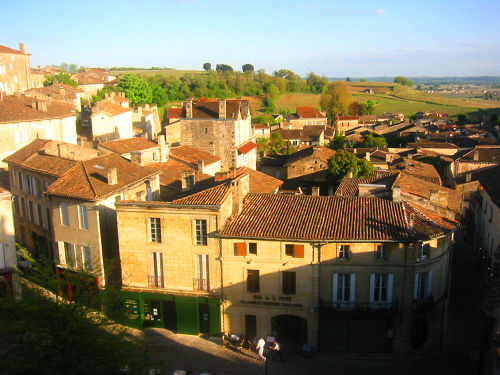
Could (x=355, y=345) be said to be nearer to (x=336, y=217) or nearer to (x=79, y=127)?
(x=336, y=217)

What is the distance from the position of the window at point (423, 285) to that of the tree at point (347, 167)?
78.8 feet

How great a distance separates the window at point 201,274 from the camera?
23.8 metres

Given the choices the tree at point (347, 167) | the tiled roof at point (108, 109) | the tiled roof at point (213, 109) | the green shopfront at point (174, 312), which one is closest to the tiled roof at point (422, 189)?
the tree at point (347, 167)

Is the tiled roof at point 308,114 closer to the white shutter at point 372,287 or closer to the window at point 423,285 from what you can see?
the window at point 423,285

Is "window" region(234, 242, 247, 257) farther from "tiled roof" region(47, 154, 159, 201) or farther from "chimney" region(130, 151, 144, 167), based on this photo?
"chimney" region(130, 151, 144, 167)

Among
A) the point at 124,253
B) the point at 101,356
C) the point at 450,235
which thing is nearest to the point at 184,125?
the point at 124,253

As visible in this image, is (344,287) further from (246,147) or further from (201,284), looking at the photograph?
(246,147)

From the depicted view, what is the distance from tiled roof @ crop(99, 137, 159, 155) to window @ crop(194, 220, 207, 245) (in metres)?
16.1

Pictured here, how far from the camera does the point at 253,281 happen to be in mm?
23359

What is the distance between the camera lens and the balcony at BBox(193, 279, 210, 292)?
78.3 ft

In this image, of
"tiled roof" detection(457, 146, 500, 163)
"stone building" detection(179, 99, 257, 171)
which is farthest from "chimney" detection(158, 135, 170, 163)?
"tiled roof" detection(457, 146, 500, 163)

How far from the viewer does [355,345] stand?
2272 cm

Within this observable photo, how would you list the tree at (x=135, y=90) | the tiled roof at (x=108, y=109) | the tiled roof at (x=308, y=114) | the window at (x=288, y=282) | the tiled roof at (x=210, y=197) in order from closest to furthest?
the window at (x=288, y=282)
the tiled roof at (x=210, y=197)
the tiled roof at (x=108, y=109)
the tree at (x=135, y=90)
the tiled roof at (x=308, y=114)

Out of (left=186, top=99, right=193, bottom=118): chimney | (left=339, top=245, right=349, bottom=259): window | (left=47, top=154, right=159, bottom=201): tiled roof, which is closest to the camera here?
(left=339, top=245, right=349, bottom=259): window
